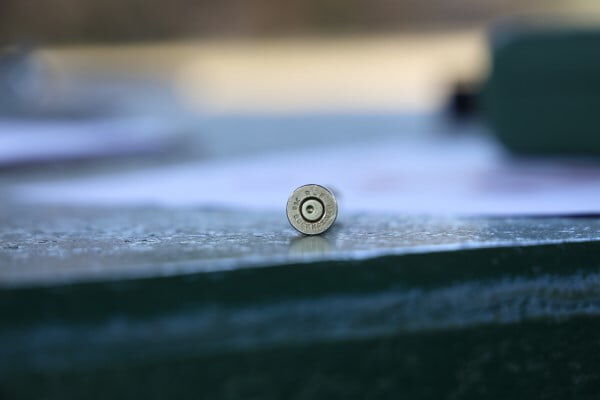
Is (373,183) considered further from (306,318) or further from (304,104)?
(304,104)

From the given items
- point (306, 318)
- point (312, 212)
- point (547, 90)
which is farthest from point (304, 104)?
point (306, 318)

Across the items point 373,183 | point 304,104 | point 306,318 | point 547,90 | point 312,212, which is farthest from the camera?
point 304,104

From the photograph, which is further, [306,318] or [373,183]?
[373,183]

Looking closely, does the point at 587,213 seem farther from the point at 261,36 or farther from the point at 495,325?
the point at 261,36

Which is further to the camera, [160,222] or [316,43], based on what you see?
[316,43]

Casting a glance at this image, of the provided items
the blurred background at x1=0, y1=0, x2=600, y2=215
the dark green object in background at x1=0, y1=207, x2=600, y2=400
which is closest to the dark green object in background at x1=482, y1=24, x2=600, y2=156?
the blurred background at x1=0, y1=0, x2=600, y2=215

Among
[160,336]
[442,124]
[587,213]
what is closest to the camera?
[160,336]

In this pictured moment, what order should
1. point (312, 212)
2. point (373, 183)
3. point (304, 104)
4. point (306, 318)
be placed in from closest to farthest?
point (306, 318), point (312, 212), point (373, 183), point (304, 104)

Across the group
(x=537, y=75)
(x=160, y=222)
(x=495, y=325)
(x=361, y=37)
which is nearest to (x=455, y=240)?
(x=495, y=325)
